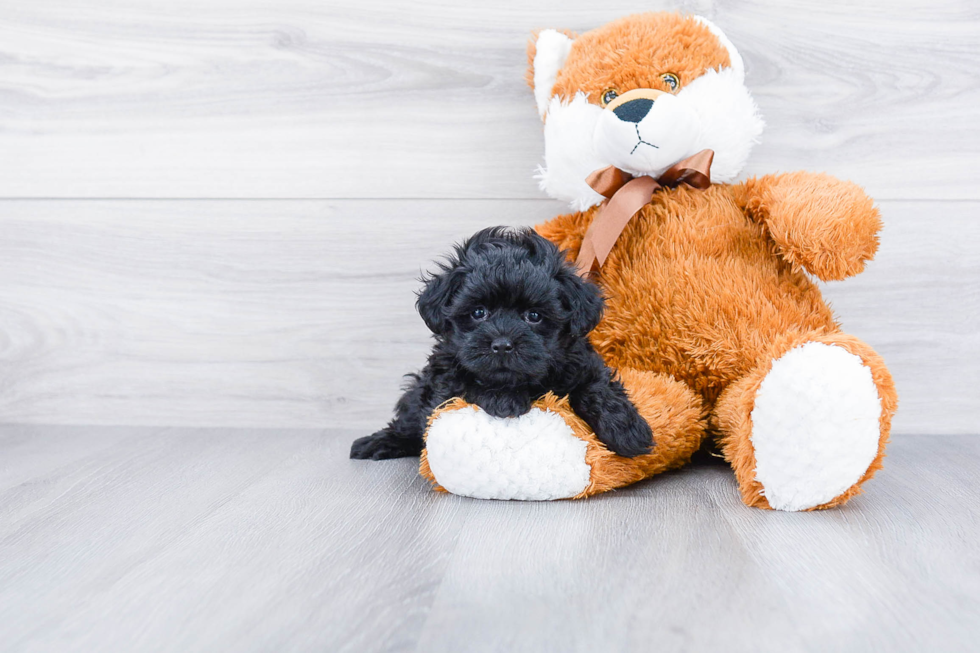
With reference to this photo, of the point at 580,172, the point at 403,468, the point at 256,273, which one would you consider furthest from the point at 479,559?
the point at 256,273

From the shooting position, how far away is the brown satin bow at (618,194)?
1.00 metres

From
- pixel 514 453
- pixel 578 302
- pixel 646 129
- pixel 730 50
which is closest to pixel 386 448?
pixel 514 453

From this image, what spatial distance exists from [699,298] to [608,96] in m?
0.31

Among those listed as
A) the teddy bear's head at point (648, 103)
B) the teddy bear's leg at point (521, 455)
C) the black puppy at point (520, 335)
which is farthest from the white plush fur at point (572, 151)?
the teddy bear's leg at point (521, 455)

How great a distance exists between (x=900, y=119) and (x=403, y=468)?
3.26ft

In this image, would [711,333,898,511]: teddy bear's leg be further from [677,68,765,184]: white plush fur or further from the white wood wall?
the white wood wall

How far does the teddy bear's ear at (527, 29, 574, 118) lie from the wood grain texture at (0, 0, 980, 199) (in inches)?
4.6

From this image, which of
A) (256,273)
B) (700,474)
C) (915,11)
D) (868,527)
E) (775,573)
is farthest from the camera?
(256,273)

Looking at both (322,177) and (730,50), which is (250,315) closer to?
(322,177)

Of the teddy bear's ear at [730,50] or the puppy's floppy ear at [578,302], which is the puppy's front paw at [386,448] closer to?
the puppy's floppy ear at [578,302]

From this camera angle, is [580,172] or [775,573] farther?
[580,172]

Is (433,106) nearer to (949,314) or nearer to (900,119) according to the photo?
(900,119)

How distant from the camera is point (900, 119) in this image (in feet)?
4.00

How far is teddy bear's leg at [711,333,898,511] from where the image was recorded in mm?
779
